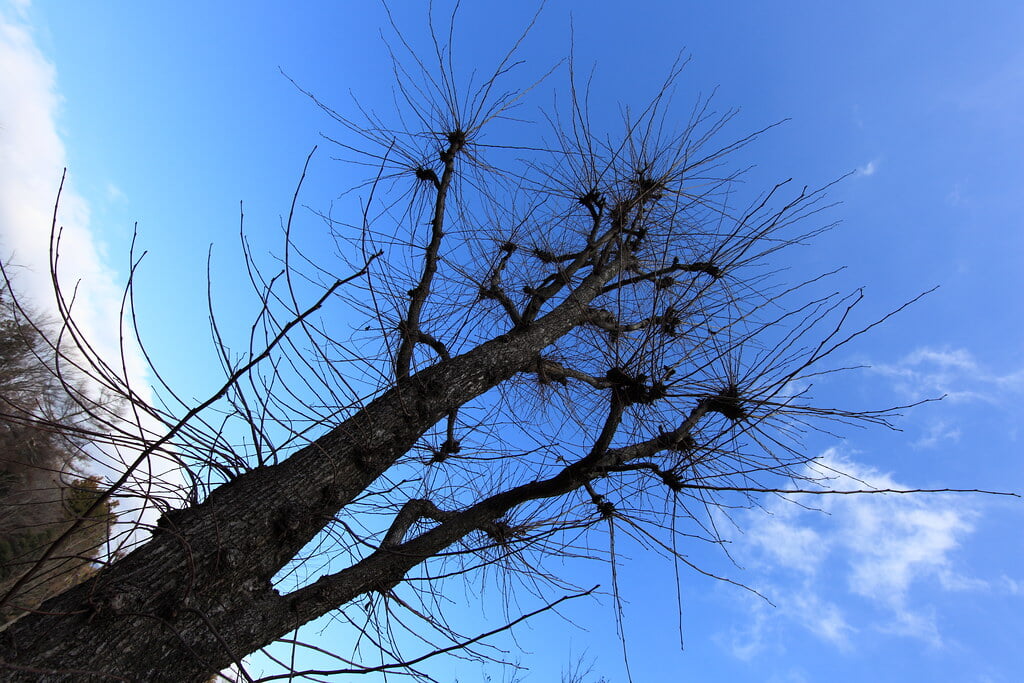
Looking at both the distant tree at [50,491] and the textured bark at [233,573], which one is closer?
the distant tree at [50,491]

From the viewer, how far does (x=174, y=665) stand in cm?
167

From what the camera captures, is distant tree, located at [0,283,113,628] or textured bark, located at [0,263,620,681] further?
textured bark, located at [0,263,620,681]

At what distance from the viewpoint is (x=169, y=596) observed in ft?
5.61

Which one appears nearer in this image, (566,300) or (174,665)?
(174,665)

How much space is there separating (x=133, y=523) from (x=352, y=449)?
829 mm

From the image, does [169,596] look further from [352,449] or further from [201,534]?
[352,449]

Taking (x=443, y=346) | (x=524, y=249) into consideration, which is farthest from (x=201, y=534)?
(x=524, y=249)

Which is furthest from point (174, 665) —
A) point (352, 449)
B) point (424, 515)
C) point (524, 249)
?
Result: point (524, 249)

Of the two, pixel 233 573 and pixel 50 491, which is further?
pixel 50 491

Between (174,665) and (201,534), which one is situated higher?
(201,534)

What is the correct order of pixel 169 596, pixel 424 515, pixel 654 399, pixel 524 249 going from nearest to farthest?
pixel 169 596 → pixel 654 399 → pixel 424 515 → pixel 524 249

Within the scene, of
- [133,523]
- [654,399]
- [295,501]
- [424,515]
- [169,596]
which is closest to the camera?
[133,523]

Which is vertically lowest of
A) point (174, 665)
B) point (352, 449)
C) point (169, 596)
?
point (174, 665)

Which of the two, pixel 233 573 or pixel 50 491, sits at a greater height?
pixel 233 573
